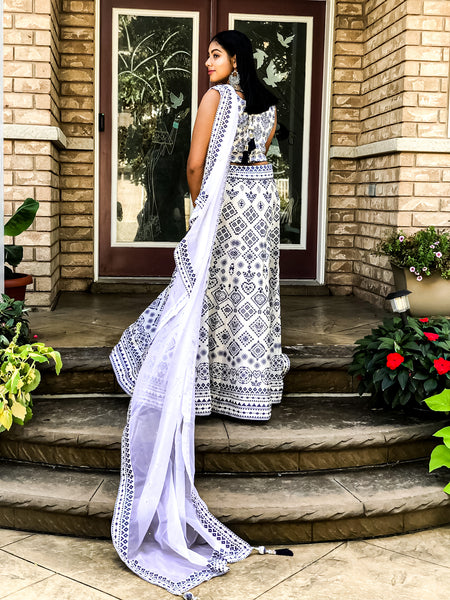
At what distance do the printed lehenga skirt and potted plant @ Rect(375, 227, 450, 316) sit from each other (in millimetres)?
1697

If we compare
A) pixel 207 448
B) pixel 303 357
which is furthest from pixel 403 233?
pixel 207 448

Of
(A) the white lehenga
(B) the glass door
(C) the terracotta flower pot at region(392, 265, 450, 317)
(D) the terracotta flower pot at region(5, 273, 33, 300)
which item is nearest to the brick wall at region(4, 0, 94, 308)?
(B) the glass door

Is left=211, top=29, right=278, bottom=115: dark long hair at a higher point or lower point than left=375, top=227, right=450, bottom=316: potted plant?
higher

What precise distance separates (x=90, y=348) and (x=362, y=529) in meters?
1.74

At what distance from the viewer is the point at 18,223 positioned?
15.1 feet

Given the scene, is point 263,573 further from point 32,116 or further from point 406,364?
point 32,116

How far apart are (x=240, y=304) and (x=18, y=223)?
1773mm

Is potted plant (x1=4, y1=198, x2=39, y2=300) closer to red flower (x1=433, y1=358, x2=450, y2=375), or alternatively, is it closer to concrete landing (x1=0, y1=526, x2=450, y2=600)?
concrete landing (x1=0, y1=526, x2=450, y2=600)

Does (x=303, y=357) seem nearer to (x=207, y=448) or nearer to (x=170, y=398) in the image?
(x=207, y=448)

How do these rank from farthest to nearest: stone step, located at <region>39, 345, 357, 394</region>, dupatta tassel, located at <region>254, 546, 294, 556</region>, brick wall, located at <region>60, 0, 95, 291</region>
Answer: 1. brick wall, located at <region>60, 0, 95, 291</region>
2. stone step, located at <region>39, 345, 357, 394</region>
3. dupatta tassel, located at <region>254, 546, 294, 556</region>

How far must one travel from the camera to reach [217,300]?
3.53 m

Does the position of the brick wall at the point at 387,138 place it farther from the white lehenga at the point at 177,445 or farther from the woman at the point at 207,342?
the white lehenga at the point at 177,445

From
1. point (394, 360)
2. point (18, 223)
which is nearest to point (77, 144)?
point (18, 223)

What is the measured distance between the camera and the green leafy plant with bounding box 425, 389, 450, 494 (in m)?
3.30
